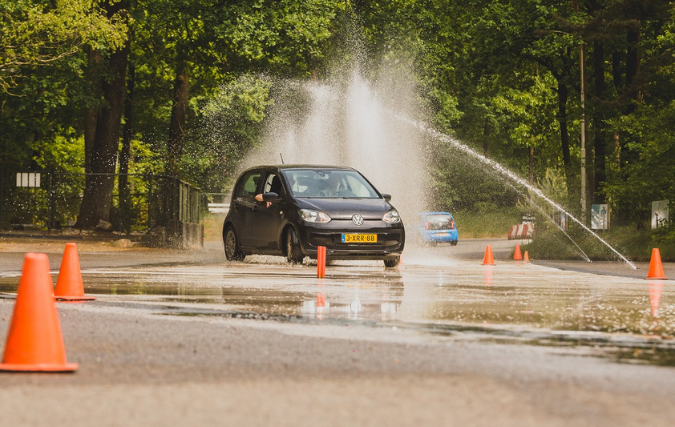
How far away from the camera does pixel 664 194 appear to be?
28.7 m

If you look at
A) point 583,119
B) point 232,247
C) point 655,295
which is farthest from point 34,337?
point 583,119

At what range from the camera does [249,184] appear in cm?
2195

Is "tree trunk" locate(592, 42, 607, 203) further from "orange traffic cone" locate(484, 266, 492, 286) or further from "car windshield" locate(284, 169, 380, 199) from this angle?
"orange traffic cone" locate(484, 266, 492, 286)

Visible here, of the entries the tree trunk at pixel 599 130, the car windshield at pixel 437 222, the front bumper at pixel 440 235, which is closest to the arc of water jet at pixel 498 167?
the tree trunk at pixel 599 130

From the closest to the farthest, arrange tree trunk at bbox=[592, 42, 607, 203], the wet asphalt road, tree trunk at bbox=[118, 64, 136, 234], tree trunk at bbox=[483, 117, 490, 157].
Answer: the wet asphalt road, tree trunk at bbox=[592, 42, 607, 203], tree trunk at bbox=[118, 64, 136, 234], tree trunk at bbox=[483, 117, 490, 157]

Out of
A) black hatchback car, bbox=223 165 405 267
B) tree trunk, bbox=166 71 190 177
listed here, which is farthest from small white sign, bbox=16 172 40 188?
black hatchback car, bbox=223 165 405 267

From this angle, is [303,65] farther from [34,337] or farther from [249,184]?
[34,337]

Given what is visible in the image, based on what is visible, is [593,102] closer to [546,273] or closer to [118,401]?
[546,273]

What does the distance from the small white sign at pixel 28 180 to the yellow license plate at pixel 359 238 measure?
20.1 metres

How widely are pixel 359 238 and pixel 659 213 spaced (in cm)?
1153

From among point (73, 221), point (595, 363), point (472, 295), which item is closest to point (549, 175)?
point (73, 221)

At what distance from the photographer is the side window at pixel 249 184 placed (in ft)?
70.9

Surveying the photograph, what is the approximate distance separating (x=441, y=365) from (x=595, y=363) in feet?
3.25

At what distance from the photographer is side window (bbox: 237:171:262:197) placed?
851 inches
